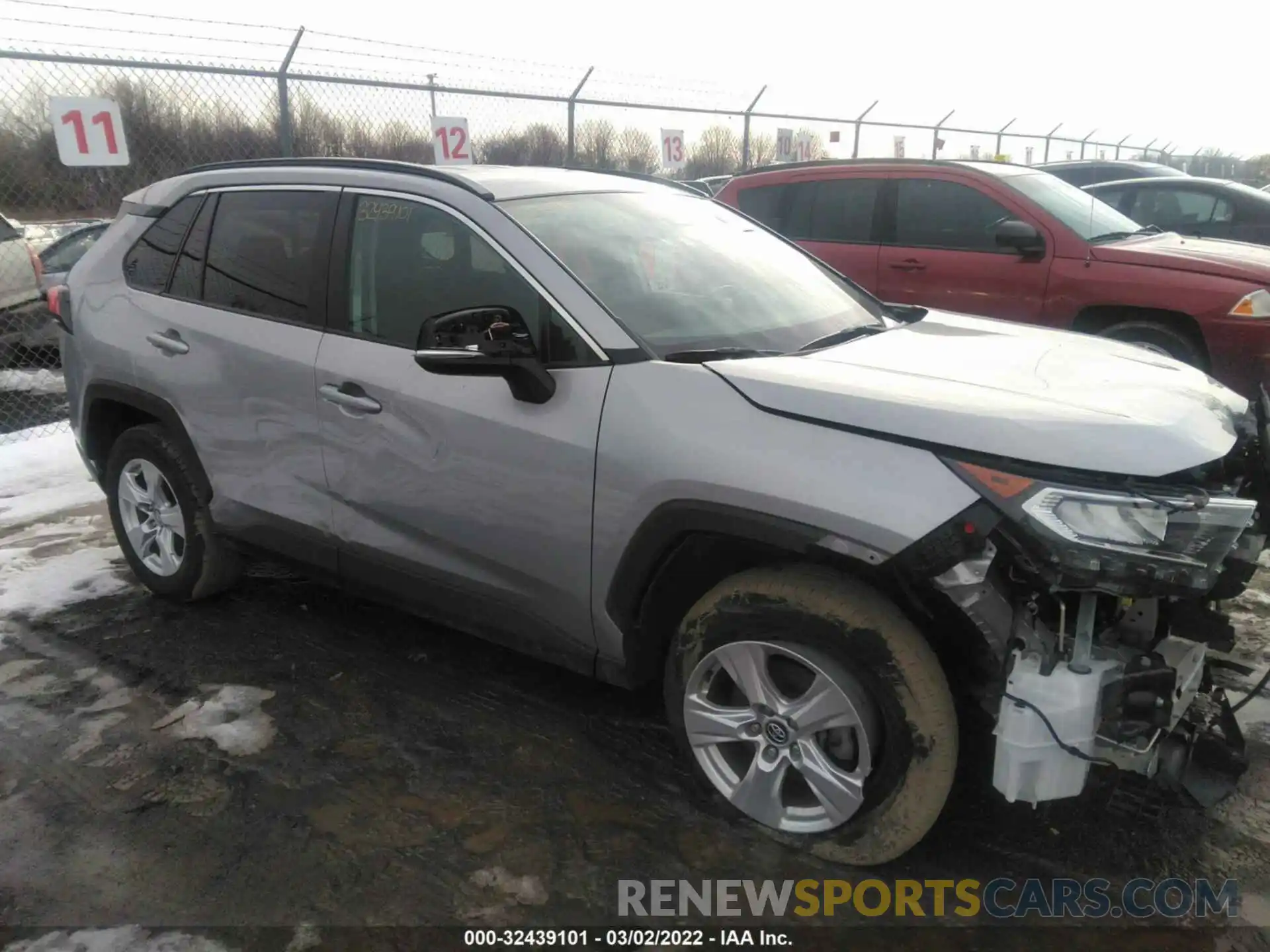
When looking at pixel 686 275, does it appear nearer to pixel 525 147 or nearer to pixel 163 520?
pixel 163 520

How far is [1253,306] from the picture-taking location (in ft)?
17.8

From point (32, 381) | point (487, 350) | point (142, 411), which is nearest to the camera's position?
point (487, 350)

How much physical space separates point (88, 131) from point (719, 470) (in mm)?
6230

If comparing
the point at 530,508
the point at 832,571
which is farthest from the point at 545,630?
the point at 832,571

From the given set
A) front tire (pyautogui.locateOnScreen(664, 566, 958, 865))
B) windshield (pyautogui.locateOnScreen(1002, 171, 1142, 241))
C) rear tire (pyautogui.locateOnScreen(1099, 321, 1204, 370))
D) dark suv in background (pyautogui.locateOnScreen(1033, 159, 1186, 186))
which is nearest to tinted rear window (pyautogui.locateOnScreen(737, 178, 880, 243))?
windshield (pyautogui.locateOnScreen(1002, 171, 1142, 241))

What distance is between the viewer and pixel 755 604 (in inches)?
95.0

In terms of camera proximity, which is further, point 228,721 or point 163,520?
point 163,520

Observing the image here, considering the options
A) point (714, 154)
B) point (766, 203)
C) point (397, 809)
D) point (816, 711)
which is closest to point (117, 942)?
point (397, 809)

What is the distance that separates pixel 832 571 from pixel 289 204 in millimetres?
2414

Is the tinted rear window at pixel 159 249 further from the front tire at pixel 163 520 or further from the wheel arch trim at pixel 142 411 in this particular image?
the front tire at pixel 163 520

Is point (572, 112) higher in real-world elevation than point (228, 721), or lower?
higher

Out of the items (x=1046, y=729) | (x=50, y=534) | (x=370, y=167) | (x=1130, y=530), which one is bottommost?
(x=50, y=534)

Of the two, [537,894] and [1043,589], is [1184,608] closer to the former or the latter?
[1043,589]

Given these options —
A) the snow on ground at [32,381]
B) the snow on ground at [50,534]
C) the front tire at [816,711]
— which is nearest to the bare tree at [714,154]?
the snow on ground at [32,381]
